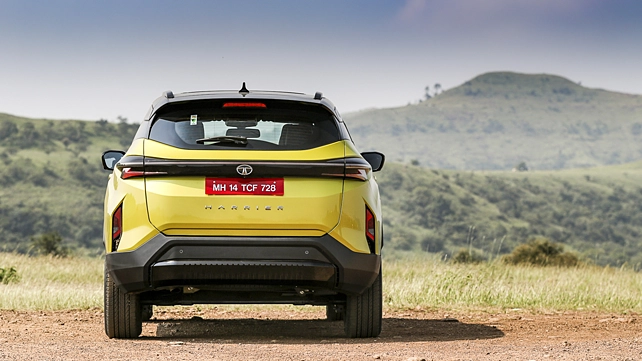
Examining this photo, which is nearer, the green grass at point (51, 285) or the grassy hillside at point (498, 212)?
the green grass at point (51, 285)

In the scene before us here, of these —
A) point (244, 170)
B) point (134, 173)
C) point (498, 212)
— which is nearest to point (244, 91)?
point (244, 170)

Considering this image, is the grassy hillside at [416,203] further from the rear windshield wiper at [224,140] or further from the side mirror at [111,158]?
the rear windshield wiper at [224,140]

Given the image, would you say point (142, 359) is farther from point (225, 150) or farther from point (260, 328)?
point (260, 328)

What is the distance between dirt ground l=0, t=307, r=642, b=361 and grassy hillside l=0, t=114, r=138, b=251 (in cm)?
6938

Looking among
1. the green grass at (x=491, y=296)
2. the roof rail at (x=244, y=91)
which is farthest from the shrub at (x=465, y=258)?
the roof rail at (x=244, y=91)

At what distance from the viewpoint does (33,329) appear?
323 inches

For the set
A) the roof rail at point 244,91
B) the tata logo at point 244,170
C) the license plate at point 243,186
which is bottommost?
the license plate at point 243,186

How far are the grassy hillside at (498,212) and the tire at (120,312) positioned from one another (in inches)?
4273

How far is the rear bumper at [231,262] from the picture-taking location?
20.6 ft

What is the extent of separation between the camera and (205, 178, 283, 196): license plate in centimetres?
627

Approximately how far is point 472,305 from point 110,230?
5741mm

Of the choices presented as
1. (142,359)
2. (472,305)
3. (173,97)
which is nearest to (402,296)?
(472,305)

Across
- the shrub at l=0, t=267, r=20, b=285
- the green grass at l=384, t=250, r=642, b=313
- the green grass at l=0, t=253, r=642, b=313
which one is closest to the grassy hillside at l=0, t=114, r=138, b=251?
the shrub at l=0, t=267, r=20, b=285

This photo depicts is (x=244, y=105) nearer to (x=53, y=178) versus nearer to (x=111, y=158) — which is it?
(x=111, y=158)
